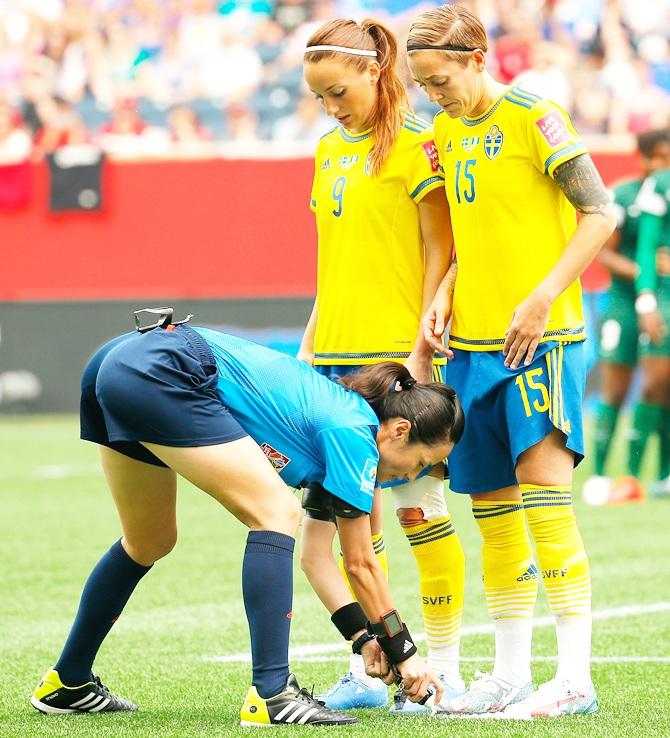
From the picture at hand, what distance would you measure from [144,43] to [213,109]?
1646 millimetres

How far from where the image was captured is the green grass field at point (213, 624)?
4.11 metres

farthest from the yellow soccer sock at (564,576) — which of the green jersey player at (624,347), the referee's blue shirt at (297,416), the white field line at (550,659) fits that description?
the green jersey player at (624,347)

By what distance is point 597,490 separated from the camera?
31.8 ft

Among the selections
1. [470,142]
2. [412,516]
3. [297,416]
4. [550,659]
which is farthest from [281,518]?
[550,659]

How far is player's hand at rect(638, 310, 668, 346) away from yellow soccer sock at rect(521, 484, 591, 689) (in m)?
5.47

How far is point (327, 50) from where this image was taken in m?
4.41

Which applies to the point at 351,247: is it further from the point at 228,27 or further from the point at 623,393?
the point at 228,27

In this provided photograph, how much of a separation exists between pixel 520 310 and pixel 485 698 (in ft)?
3.85

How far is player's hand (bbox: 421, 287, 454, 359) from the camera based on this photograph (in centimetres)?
439

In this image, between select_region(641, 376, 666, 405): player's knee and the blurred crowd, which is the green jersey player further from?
the blurred crowd

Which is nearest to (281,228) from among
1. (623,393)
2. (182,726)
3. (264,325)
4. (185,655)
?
(264,325)

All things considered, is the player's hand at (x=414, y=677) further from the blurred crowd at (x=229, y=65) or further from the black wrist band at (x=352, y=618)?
the blurred crowd at (x=229, y=65)

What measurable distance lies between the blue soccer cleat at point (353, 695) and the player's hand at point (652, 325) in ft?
17.9

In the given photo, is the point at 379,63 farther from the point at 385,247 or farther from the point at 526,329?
the point at 526,329
